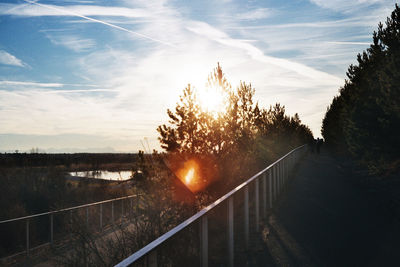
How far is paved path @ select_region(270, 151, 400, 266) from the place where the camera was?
6.23m

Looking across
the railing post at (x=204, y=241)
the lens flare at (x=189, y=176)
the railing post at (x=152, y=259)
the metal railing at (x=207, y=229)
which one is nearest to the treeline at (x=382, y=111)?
the lens flare at (x=189, y=176)

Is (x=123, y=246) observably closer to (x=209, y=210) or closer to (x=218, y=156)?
(x=209, y=210)

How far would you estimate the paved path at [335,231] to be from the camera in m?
6.23

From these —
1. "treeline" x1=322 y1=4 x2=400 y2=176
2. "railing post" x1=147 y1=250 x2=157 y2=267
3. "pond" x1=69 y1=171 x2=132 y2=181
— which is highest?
"treeline" x1=322 y1=4 x2=400 y2=176

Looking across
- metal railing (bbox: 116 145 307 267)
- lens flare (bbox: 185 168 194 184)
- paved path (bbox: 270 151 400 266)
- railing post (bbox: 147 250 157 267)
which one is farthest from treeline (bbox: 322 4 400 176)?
railing post (bbox: 147 250 157 267)

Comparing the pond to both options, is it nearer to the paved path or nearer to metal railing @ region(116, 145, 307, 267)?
metal railing @ region(116, 145, 307, 267)

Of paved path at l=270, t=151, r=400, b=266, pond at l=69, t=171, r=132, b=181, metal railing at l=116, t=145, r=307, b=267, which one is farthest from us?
pond at l=69, t=171, r=132, b=181

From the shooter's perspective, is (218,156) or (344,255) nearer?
(344,255)

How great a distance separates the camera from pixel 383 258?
20.4ft

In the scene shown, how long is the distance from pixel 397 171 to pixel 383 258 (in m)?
19.5

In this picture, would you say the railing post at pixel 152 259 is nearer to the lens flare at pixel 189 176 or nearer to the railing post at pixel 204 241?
the railing post at pixel 204 241

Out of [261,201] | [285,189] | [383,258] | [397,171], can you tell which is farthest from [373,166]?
[383,258]

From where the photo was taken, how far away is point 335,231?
8.11 metres

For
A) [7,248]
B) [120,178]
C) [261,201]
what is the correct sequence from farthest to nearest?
[7,248] < [120,178] < [261,201]
